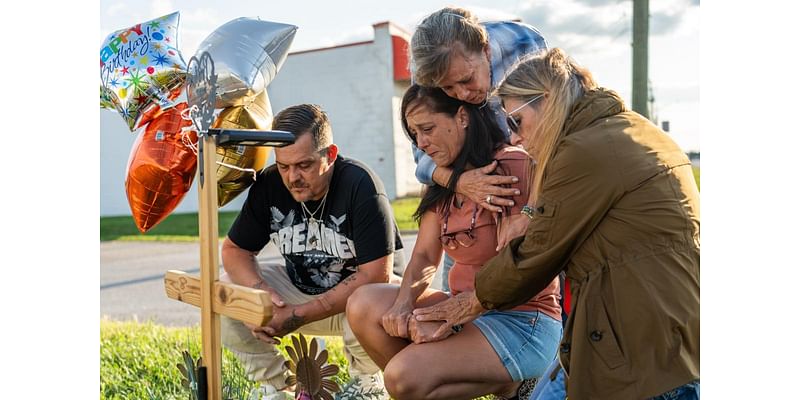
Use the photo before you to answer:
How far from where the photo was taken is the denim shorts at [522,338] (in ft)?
7.50

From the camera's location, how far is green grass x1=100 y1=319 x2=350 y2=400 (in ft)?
10.6

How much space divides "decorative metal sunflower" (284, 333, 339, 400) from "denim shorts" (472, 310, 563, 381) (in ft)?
2.45

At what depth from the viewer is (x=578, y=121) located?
Answer: 190 centimetres

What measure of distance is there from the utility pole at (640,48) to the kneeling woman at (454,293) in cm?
238

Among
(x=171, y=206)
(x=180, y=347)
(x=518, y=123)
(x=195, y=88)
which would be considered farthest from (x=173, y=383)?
(x=518, y=123)

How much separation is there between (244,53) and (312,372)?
1.20 meters

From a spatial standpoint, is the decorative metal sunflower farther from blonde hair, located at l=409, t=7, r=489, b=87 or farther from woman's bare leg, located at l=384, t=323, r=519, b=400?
blonde hair, located at l=409, t=7, r=489, b=87

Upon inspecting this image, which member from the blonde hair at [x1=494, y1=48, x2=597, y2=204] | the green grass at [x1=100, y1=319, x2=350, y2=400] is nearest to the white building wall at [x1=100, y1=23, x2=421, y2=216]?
the green grass at [x1=100, y1=319, x2=350, y2=400]

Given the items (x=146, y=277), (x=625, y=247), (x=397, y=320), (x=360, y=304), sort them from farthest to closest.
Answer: (x=146, y=277)
(x=360, y=304)
(x=397, y=320)
(x=625, y=247)

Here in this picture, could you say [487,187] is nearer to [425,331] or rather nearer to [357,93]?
[425,331]

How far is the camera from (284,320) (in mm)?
2775

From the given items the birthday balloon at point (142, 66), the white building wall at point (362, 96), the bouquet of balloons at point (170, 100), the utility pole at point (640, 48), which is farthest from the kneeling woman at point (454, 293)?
the white building wall at point (362, 96)

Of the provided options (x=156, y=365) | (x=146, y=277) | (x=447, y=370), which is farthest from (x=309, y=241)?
(x=146, y=277)

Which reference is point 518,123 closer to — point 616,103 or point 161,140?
point 616,103
